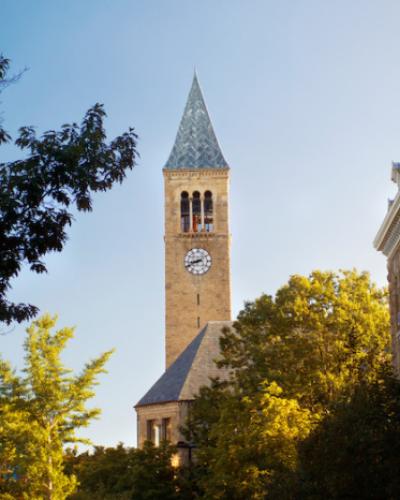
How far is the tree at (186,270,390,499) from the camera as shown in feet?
134

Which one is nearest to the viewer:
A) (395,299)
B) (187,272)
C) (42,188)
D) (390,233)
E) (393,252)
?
(42,188)

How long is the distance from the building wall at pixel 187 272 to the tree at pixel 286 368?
133ft

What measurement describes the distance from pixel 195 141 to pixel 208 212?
21.6 ft

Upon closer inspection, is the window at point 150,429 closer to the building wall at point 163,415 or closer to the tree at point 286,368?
the building wall at point 163,415

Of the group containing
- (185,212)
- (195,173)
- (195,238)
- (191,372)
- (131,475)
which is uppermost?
(195,173)

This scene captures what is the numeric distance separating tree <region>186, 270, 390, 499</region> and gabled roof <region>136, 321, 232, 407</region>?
1048 inches

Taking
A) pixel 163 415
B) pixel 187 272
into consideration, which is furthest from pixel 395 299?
pixel 187 272

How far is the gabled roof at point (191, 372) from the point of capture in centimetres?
7538

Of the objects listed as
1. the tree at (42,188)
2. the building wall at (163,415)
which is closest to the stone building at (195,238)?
the building wall at (163,415)

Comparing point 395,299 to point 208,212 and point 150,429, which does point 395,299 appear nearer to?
point 150,429

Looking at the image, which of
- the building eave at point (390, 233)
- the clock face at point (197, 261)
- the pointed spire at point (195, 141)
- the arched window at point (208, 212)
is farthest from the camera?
the pointed spire at point (195, 141)

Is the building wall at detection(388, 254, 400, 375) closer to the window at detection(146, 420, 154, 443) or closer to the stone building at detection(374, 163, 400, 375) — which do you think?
the stone building at detection(374, 163, 400, 375)

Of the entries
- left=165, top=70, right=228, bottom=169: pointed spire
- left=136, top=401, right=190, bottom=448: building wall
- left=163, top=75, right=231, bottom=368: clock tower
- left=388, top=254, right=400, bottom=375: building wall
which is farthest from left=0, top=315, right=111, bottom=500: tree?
left=165, top=70, right=228, bottom=169: pointed spire

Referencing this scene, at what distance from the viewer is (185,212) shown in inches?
3730
